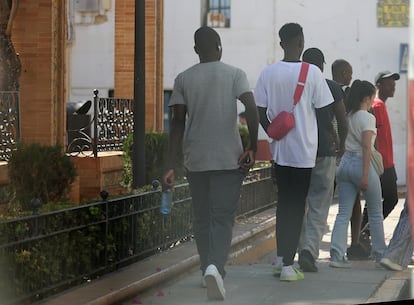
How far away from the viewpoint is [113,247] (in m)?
8.16

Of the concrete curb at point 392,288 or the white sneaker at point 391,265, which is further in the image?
the white sneaker at point 391,265

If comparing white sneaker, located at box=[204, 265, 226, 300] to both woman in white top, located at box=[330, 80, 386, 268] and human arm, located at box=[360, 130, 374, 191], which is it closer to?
woman in white top, located at box=[330, 80, 386, 268]

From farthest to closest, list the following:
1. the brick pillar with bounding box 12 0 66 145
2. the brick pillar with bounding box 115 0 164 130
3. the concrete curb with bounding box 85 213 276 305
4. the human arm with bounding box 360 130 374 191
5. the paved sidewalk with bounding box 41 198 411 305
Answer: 1. the brick pillar with bounding box 115 0 164 130
2. the brick pillar with bounding box 12 0 66 145
3. the human arm with bounding box 360 130 374 191
4. the paved sidewalk with bounding box 41 198 411 305
5. the concrete curb with bounding box 85 213 276 305

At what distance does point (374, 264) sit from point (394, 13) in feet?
11.5

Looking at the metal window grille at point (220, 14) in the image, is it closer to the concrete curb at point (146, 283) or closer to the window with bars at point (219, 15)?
the window with bars at point (219, 15)

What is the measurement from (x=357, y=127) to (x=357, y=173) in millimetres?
350

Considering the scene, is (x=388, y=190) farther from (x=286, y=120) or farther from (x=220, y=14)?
(x=220, y=14)

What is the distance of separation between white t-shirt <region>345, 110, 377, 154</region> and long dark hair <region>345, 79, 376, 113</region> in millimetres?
68

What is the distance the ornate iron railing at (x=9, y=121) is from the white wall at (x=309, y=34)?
1.56m

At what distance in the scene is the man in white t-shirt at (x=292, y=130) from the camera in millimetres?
7859

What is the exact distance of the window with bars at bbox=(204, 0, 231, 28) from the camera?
786 cm

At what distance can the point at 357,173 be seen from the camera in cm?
902

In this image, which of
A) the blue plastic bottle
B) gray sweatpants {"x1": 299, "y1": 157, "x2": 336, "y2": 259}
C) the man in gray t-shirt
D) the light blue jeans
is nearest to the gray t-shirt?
the man in gray t-shirt

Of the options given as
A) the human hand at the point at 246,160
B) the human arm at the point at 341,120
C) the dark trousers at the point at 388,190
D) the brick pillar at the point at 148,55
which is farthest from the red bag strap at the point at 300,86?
the brick pillar at the point at 148,55
